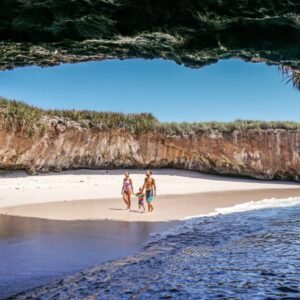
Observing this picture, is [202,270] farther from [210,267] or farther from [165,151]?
[165,151]

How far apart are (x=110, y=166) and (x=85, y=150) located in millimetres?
2011

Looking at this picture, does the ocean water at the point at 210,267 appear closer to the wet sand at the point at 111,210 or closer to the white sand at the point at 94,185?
the wet sand at the point at 111,210

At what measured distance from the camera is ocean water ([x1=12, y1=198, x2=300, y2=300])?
4.84 m

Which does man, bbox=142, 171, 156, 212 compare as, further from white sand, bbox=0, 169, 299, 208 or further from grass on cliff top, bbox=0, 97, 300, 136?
grass on cliff top, bbox=0, 97, 300, 136

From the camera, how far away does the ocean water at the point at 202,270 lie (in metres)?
4.84

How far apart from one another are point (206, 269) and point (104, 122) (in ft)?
69.7

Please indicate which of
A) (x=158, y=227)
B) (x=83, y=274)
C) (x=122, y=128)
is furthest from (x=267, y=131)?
(x=83, y=274)

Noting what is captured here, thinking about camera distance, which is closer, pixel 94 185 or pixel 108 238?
pixel 108 238

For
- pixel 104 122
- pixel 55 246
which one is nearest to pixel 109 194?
pixel 104 122

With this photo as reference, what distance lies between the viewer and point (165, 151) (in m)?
28.8

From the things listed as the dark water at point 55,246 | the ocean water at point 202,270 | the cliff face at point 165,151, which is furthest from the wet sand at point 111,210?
the cliff face at point 165,151

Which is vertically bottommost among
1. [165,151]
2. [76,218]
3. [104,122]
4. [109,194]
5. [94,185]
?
[76,218]

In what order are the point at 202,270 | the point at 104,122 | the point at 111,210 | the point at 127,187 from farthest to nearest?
the point at 104,122
the point at 127,187
the point at 111,210
the point at 202,270

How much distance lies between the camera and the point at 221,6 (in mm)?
3387
